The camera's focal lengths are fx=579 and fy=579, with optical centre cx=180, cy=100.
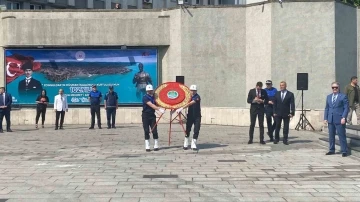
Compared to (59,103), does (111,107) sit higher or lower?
lower

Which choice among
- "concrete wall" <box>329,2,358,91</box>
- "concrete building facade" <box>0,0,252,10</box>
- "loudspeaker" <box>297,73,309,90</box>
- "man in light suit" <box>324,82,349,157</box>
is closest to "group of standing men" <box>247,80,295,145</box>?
"man in light suit" <box>324,82,349,157</box>

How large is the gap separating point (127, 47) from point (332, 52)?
9.90 m

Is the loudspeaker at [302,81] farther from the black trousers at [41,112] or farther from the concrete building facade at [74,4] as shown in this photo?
the concrete building facade at [74,4]

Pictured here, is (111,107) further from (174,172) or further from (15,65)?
(174,172)

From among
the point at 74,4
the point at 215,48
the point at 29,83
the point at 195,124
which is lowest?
the point at 195,124

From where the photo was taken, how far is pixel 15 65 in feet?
94.2

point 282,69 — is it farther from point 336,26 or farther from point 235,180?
point 235,180

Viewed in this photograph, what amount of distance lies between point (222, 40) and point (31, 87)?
383 inches

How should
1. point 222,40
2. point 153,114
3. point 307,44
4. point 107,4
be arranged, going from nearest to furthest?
point 153,114 < point 307,44 < point 222,40 < point 107,4

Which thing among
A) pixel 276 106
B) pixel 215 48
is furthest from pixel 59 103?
pixel 276 106

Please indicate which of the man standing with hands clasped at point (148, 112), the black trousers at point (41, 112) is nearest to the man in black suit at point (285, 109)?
the man standing with hands clasped at point (148, 112)

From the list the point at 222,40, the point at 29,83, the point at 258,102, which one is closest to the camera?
the point at 258,102

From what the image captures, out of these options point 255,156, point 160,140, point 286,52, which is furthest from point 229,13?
point 255,156

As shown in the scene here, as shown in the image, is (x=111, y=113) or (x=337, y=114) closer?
(x=337, y=114)
